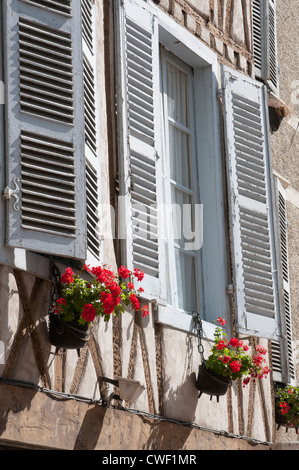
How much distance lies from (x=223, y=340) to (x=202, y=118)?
182 cm

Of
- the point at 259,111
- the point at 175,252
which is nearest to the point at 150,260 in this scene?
the point at 175,252

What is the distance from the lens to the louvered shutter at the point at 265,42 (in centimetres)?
913

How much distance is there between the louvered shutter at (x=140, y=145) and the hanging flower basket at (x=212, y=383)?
2.28 ft

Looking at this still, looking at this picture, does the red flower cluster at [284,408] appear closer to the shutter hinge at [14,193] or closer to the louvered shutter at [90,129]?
the louvered shutter at [90,129]

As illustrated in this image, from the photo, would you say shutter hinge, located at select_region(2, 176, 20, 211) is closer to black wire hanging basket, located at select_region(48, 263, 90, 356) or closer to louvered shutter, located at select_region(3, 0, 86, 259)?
louvered shutter, located at select_region(3, 0, 86, 259)

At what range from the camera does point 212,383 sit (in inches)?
275

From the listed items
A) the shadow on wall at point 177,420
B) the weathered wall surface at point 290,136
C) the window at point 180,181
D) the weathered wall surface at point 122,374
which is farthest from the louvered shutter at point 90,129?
the weathered wall surface at point 290,136

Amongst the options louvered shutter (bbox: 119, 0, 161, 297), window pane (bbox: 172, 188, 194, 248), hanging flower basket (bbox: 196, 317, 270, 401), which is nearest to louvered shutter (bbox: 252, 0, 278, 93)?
window pane (bbox: 172, 188, 194, 248)

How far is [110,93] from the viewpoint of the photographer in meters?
6.88

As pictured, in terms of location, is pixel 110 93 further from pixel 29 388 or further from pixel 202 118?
pixel 29 388

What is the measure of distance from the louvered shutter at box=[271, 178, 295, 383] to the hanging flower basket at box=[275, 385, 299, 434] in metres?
0.19

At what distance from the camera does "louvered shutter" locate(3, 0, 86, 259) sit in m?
5.46

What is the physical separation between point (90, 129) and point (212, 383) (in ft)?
6.11

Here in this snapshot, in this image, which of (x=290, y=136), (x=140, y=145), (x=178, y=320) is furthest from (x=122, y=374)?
(x=290, y=136)
